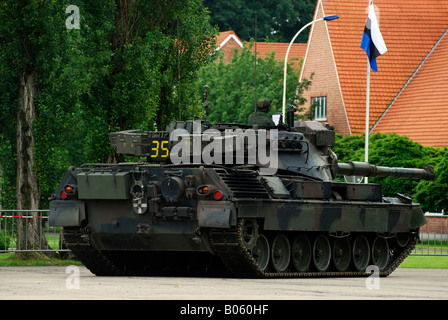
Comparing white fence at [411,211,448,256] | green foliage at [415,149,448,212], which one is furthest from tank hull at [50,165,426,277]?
green foliage at [415,149,448,212]

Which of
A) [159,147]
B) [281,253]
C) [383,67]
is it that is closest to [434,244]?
[281,253]

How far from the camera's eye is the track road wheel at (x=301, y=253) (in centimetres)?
1938

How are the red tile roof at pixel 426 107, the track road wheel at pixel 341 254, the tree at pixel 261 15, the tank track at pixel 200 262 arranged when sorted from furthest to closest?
the tree at pixel 261 15 → the red tile roof at pixel 426 107 → the track road wheel at pixel 341 254 → the tank track at pixel 200 262

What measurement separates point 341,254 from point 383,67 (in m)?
27.2

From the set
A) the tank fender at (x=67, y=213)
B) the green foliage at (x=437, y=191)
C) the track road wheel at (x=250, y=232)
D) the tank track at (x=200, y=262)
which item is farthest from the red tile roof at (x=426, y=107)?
the tank fender at (x=67, y=213)

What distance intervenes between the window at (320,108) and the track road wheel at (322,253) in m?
27.4

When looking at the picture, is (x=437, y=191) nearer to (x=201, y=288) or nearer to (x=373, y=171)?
(x=373, y=171)

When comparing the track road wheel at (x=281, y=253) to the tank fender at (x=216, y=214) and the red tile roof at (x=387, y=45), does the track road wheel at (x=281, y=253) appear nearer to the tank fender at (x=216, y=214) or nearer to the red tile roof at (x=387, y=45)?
the tank fender at (x=216, y=214)

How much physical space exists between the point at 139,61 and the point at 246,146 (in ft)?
21.5

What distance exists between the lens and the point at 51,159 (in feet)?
80.0

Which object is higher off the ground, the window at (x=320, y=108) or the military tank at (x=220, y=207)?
the window at (x=320, y=108)

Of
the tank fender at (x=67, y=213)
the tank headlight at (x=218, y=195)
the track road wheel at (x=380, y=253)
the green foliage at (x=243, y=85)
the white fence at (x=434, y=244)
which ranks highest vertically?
the green foliage at (x=243, y=85)

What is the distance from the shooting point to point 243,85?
48250 mm

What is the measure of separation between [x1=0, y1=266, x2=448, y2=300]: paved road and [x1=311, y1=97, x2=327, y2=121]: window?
28154mm
